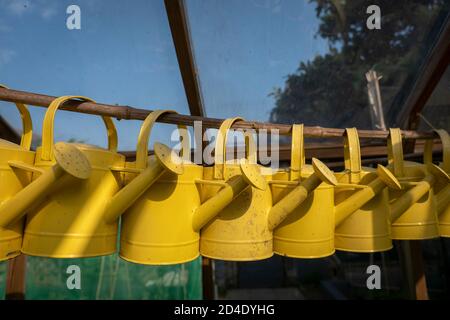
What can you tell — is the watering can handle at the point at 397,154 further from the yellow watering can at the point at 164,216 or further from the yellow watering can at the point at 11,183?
the yellow watering can at the point at 11,183

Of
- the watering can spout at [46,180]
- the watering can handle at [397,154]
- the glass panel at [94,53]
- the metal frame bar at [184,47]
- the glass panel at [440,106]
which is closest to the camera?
the watering can spout at [46,180]

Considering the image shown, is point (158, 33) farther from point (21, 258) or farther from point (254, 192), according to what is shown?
point (21, 258)

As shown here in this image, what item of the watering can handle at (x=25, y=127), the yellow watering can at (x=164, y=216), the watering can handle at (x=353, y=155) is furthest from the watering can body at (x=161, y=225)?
the watering can handle at (x=353, y=155)

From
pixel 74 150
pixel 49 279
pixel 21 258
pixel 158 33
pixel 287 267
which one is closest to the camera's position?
pixel 74 150

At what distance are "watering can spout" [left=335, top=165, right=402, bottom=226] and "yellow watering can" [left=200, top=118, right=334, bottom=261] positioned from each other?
0.10 m

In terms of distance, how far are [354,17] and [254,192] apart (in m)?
0.90

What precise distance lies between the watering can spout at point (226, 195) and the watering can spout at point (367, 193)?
18 centimetres

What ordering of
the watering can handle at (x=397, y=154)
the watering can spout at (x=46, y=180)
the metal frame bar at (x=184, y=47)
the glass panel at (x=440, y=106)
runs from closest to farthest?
the watering can spout at (x=46, y=180), the watering can handle at (x=397, y=154), the metal frame bar at (x=184, y=47), the glass panel at (x=440, y=106)

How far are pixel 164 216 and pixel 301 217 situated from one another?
0.79 ft

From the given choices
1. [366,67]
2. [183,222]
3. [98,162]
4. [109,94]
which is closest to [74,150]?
[98,162]

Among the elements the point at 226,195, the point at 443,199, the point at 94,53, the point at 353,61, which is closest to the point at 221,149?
the point at 226,195

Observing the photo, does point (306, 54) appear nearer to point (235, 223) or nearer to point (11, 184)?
point (235, 223)

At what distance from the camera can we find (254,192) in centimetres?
48

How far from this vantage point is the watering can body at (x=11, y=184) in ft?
1.29
